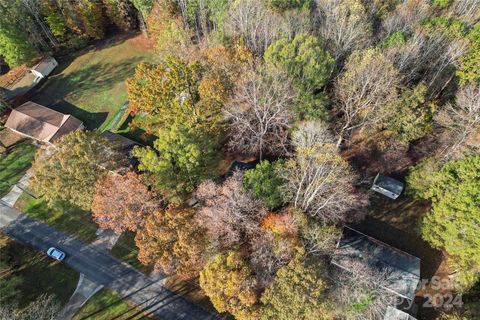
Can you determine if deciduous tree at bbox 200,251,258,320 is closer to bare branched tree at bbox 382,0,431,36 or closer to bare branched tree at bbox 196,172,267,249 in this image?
bare branched tree at bbox 196,172,267,249

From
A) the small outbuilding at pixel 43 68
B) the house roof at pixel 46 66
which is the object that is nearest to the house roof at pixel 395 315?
the small outbuilding at pixel 43 68


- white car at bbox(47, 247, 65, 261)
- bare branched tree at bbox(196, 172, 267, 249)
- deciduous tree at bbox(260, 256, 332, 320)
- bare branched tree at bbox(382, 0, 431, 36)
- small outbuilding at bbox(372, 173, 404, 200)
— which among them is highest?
bare branched tree at bbox(382, 0, 431, 36)

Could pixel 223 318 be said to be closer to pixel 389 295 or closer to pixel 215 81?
pixel 389 295

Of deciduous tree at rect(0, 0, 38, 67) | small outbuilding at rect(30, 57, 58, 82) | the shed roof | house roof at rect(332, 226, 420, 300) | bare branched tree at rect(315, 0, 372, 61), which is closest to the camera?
house roof at rect(332, 226, 420, 300)

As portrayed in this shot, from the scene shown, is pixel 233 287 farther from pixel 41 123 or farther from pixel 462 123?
pixel 41 123

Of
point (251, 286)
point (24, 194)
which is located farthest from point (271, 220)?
point (24, 194)

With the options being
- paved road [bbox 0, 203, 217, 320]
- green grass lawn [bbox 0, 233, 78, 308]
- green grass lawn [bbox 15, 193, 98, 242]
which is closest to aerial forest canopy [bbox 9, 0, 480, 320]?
paved road [bbox 0, 203, 217, 320]
